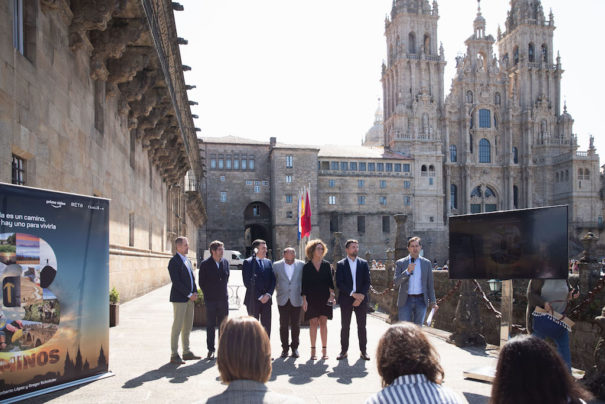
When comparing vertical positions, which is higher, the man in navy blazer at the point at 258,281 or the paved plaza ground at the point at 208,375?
the man in navy blazer at the point at 258,281

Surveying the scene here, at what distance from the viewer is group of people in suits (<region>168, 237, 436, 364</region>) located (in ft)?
27.1

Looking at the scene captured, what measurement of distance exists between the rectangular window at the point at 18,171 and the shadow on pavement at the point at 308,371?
4.55 metres

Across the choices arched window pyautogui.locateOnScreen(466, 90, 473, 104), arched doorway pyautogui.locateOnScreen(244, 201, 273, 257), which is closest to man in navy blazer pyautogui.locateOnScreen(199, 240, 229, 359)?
arched doorway pyautogui.locateOnScreen(244, 201, 273, 257)

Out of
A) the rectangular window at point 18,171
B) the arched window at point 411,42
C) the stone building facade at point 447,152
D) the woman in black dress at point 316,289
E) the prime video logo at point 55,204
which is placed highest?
the arched window at point 411,42

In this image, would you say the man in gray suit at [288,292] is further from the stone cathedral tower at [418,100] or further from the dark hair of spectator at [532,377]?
the stone cathedral tower at [418,100]

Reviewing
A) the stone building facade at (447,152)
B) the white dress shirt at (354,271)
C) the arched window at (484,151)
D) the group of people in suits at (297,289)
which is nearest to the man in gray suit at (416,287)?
the group of people in suits at (297,289)

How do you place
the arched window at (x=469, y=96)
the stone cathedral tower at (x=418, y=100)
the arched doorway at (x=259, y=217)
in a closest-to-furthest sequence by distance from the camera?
the arched doorway at (x=259, y=217), the stone cathedral tower at (x=418, y=100), the arched window at (x=469, y=96)

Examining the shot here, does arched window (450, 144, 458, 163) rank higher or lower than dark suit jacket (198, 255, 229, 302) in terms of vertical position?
higher

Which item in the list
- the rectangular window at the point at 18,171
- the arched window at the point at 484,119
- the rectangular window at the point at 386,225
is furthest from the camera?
the arched window at the point at 484,119

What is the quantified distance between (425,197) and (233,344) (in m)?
69.5

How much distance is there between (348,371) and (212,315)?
2.19 m

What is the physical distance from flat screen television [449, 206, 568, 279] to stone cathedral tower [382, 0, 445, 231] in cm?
6254

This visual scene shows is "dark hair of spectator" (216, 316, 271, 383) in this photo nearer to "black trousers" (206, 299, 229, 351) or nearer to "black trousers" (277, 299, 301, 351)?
"black trousers" (206, 299, 229, 351)

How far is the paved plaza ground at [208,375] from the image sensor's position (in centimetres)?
614
